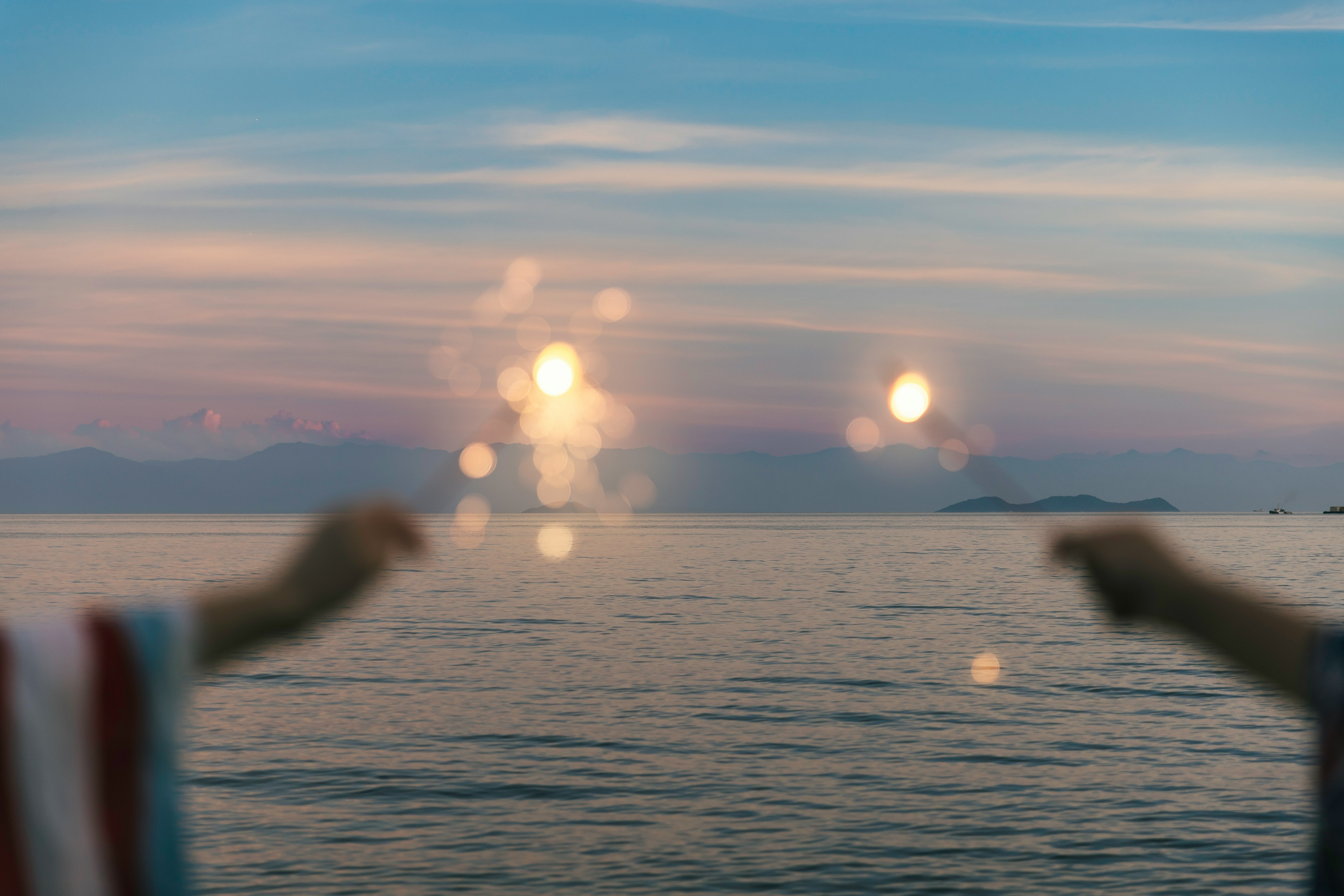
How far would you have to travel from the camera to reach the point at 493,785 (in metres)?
20.0

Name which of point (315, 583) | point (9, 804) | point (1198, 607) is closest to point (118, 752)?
point (9, 804)

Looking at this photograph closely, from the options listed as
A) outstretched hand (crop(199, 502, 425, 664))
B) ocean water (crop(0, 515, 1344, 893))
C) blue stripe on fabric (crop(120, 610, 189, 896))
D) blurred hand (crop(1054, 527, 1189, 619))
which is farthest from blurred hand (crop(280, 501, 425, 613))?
blurred hand (crop(1054, 527, 1189, 619))

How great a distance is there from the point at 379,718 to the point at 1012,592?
54.9 meters

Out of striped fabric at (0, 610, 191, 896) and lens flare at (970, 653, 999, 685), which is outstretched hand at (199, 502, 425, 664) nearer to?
striped fabric at (0, 610, 191, 896)

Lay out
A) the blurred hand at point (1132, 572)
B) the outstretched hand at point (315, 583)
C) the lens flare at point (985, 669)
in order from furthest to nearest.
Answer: the lens flare at point (985, 669)
the blurred hand at point (1132, 572)
the outstretched hand at point (315, 583)

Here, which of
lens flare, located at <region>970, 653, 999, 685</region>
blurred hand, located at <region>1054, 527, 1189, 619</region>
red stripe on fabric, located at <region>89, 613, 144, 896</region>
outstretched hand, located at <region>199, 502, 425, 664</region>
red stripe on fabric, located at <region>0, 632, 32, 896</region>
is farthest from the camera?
lens flare, located at <region>970, 653, 999, 685</region>

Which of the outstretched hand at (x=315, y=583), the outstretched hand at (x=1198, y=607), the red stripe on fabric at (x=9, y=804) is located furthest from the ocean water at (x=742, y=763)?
the red stripe on fabric at (x=9, y=804)

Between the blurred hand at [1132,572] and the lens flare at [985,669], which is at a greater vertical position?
the lens flare at [985,669]

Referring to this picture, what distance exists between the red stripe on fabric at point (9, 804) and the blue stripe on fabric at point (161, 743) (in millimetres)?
269

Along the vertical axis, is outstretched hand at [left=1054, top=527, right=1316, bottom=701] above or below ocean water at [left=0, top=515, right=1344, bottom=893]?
below

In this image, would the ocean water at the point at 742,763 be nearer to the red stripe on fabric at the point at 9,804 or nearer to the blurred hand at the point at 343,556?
the blurred hand at the point at 343,556

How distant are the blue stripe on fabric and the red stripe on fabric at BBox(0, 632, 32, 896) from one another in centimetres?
27

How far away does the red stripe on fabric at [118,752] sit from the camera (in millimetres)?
2580

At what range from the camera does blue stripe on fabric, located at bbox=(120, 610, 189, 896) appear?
2.66 meters
